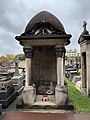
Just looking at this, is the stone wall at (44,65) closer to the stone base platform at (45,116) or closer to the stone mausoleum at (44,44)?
the stone mausoleum at (44,44)

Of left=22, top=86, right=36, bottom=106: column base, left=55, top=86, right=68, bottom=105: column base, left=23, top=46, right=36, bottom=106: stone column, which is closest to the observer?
left=55, top=86, right=68, bottom=105: column base

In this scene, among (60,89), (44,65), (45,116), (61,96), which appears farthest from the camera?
(44,65)

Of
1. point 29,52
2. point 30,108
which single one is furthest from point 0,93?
point 29,52

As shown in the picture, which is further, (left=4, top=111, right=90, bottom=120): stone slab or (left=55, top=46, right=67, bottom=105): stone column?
(left=55, top=46, right=67, bottom=105): stone column

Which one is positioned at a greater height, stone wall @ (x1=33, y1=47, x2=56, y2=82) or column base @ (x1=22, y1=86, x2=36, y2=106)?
stone wall @ (x1=33, y1=47, x2=56, y2=82)

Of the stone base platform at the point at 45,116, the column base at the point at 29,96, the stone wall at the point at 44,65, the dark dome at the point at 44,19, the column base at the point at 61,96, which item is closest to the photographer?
the stone base platform at the point at 45,116

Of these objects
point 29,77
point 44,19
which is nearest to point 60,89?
point 29,77

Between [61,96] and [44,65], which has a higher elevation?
[44,65]

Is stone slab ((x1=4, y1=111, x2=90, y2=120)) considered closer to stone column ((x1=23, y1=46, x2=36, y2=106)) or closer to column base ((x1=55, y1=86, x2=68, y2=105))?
column base ((x1=55, y1=86, x2=68, y2=105))

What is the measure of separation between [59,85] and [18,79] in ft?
19.0

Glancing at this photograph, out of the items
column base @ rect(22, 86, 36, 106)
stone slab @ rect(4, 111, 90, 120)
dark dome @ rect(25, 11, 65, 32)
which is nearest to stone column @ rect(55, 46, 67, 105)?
stone slab @ rect(4, 111, 90, 120)

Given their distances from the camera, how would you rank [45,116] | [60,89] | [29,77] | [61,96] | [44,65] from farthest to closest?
[44,65], [29,77], [60,89], [61,96], [45,116]

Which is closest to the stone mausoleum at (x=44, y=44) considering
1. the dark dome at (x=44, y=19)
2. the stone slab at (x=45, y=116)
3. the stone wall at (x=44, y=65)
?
the dark dome at (x=44, y=19)

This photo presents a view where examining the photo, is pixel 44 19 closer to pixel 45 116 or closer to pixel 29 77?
pixel 29 77
